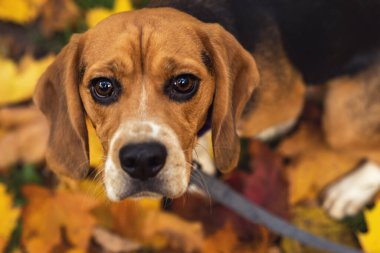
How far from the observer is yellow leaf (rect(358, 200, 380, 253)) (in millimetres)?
3098

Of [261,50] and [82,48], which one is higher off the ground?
[82,48]

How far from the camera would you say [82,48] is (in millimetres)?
2145

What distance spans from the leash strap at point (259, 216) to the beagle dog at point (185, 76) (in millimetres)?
382

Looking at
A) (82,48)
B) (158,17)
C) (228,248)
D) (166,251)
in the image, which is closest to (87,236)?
(166,251)

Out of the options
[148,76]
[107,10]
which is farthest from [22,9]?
[148,76]

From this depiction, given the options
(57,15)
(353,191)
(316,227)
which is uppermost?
(57,15)

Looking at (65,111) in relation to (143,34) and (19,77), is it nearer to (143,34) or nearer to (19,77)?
(143,34)

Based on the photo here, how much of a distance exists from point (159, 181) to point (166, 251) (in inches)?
48.1

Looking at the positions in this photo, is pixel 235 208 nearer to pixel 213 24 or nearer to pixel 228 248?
pixel 228 248

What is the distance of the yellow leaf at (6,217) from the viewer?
3.15 m

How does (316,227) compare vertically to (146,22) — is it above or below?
below

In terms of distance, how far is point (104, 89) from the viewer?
Result: 206 centimetres

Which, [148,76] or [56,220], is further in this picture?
[56,220]

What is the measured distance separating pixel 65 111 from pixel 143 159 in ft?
1.62
